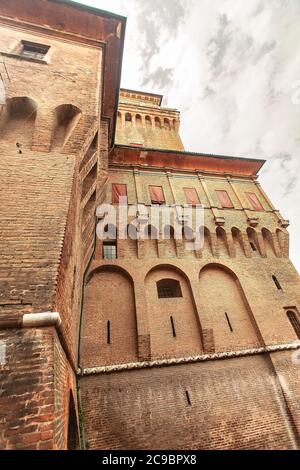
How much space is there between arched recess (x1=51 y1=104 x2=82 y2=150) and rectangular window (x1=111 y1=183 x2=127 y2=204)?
5.04 meters

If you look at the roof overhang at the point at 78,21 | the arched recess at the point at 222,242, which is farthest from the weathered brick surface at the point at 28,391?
the roof overhang at the point at 78,21

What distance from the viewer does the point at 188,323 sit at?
860cm

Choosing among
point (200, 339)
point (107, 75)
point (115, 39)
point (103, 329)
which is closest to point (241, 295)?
point (200, 339)

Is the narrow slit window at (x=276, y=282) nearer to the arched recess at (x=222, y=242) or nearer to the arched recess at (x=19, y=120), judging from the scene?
the arched recess at (x=222, y=242)

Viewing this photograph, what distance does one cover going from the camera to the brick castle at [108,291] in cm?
297

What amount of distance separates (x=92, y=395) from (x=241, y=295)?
275 inches

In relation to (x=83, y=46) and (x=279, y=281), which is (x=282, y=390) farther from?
(x=83, y=46)

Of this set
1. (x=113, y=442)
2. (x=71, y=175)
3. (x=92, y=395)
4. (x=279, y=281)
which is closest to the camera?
(x=71, y=175)

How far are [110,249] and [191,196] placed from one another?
220 inches

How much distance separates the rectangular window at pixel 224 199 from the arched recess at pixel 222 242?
1.84 m

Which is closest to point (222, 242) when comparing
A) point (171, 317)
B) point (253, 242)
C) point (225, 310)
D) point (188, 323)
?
point (253, 242)

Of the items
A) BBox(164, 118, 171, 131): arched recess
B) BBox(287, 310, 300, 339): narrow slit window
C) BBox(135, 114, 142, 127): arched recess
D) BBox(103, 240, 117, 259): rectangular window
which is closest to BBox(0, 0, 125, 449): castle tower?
BBox(103, 240, 117, 259): rectangular window

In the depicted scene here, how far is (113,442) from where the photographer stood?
5871 mm

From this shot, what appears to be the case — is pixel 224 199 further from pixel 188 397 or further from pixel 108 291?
pixel 188 397
